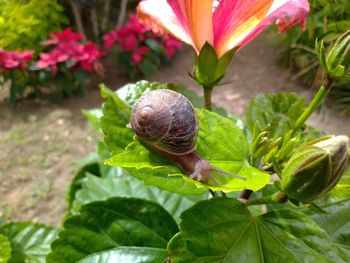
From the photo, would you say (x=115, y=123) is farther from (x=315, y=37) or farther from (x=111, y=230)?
(x=315, y=37)

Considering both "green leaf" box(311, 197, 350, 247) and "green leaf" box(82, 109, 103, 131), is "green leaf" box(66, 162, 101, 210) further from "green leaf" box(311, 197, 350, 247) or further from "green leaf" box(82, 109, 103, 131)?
"green leaf" box(311, 197, 350, 247)

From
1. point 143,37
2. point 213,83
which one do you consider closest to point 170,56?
point 143,37

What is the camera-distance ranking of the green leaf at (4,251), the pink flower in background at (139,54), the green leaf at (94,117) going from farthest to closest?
1. the pink flower in background at (139,54)
2. the green leaf at (94,117)
3. the green leaf at (4,251)

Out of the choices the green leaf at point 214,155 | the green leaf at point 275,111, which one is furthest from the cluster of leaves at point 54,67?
the green leaf at point 214,155

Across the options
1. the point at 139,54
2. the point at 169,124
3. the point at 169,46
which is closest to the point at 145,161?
the point at 169,124

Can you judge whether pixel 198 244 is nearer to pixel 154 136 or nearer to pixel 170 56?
pixel 154 136

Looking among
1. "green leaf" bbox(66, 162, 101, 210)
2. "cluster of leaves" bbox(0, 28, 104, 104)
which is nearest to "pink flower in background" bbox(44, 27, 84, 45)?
"cluster of leaves" bbox(0, 28, 104, 104)

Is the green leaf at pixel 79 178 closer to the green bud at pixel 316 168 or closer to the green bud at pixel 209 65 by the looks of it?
the green bud at pixel 209 65

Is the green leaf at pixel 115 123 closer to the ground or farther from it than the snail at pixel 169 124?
closer to the ground
